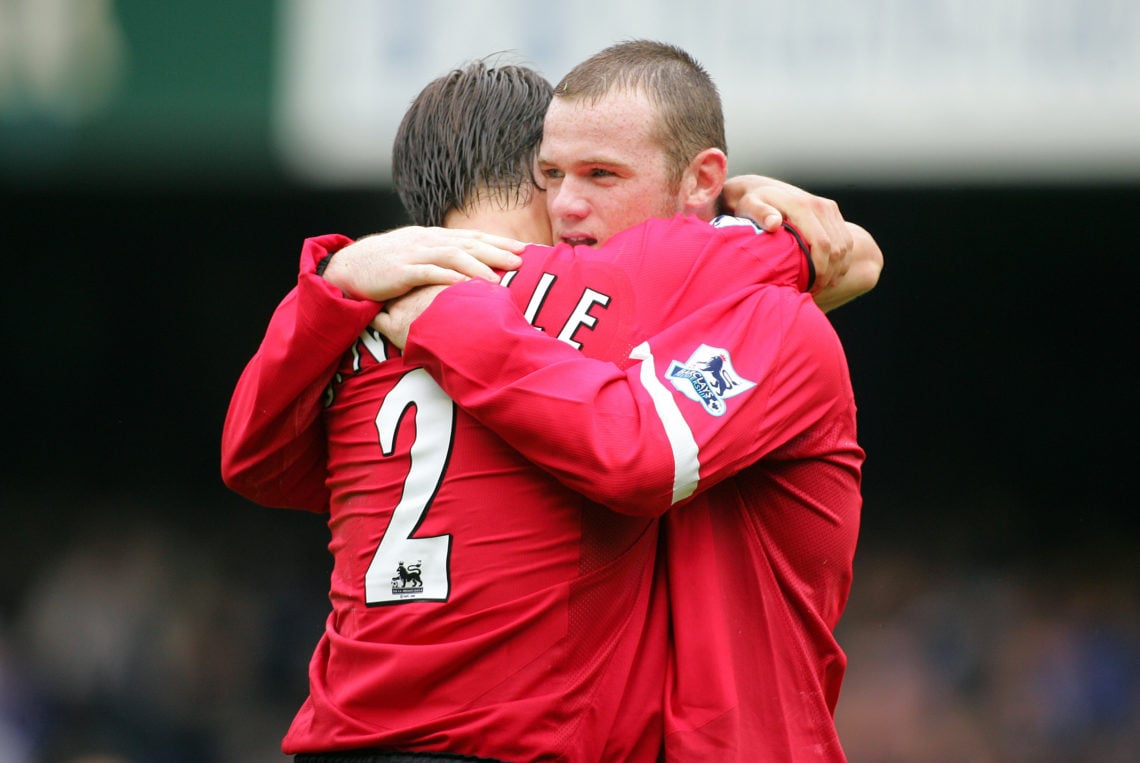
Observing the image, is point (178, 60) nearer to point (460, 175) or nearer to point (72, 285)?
point (72, 285)

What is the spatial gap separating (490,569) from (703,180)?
889mm

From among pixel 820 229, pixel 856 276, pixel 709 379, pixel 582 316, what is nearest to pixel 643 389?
pixel 709 379

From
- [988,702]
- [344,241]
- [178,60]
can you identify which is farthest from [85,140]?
[988,702]

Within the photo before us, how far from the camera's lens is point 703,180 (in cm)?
286

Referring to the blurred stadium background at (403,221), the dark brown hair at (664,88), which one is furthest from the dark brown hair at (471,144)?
the blurred stadium background at (403,221)

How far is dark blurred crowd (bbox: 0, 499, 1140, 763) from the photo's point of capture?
814 centimetres

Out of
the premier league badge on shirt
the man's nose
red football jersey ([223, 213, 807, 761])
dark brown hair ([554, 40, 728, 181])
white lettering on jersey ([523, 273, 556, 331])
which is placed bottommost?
red football jersey ([223, 213, 807, 761])

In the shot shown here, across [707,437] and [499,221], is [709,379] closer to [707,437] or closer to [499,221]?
[707,437]

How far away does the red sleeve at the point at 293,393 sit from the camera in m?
2.58

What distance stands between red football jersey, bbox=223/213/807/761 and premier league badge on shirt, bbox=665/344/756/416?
0.43 ft

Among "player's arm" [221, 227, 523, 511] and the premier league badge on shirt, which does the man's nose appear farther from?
the premier league badge on shirt

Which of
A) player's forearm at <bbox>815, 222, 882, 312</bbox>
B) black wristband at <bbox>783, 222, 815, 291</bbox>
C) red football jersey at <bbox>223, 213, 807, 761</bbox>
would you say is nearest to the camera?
red football jersey at <bbox>223, 213, 807, 761</bbox>

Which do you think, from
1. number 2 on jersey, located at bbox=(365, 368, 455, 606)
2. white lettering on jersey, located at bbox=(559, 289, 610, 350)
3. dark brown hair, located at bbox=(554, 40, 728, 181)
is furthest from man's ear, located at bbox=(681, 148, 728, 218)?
number 2 on jersey, located at bbox=(365, 368, 455, 606)

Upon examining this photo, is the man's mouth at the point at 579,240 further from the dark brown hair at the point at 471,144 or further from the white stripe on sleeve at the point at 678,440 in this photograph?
the white stripe on sleeve at the point at 678,440
